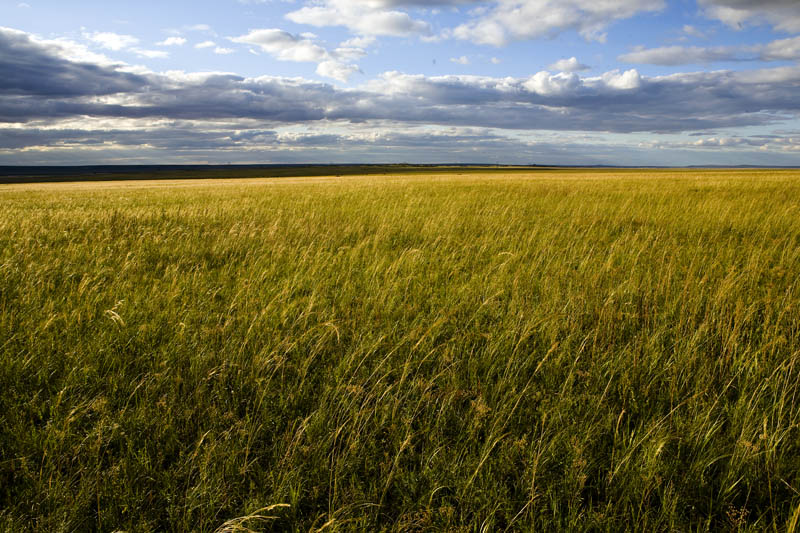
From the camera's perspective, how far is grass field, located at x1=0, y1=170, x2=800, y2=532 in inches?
69.2

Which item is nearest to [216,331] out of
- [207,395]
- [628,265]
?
[207,395]

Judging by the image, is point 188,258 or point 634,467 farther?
point 188,258

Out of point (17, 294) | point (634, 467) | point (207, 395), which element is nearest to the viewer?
point (634, 467)

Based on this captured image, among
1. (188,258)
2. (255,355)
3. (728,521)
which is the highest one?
(188,258)

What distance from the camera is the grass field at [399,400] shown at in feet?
5.76

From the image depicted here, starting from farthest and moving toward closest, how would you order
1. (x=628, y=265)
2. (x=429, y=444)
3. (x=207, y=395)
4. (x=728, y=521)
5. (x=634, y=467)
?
(x=628, y=265), (x=207, y=395), (x=429, y=444), (x=634, y=467), (x=728, y=521)

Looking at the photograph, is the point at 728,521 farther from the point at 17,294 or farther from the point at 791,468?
the point at 17,294

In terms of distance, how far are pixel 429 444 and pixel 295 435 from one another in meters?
0.68

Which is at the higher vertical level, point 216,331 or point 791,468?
point 216,331

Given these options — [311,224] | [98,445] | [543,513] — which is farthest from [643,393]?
[311,224]

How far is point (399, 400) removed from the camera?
2.24 metres

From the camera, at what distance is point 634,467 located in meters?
1.89

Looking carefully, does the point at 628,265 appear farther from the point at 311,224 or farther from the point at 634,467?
the point at 311,224

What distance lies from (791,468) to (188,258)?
6.05 metres
